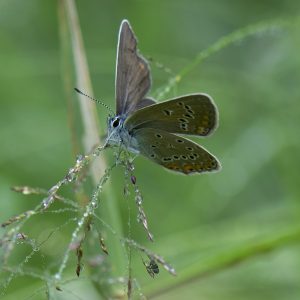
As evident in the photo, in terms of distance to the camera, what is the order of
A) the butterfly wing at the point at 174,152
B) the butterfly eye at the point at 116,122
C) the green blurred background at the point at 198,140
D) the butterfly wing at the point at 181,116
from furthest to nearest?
1. the green blurred background at the point at 198,140
2. the butterfly eye at the point at 116,122
3. the butterfly wing at the point at 174,152
4. the butterfly wing at the point at 181,116

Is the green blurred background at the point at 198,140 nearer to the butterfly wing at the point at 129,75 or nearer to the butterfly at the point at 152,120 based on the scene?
the butterfly at the point at 152,120

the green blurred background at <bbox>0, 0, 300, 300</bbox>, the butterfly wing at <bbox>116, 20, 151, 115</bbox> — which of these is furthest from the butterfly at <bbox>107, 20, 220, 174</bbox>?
the green blurred background at <bbox>0, 0, 300, 300</bbox>

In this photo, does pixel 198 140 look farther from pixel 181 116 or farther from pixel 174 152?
pixel 181 116

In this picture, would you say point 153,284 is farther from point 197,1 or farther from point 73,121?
point 197,1

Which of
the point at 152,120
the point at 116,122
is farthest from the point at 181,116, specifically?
the point at 116,122

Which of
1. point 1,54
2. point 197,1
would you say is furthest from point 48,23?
point 197,1

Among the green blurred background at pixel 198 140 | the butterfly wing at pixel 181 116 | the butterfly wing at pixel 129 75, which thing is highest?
the green blurred background at pixel 198 140

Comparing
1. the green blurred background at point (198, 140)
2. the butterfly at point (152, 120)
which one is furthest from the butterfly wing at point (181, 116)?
the green blurred background at point (198, 140)

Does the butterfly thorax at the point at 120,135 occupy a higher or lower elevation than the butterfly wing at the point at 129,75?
lower
